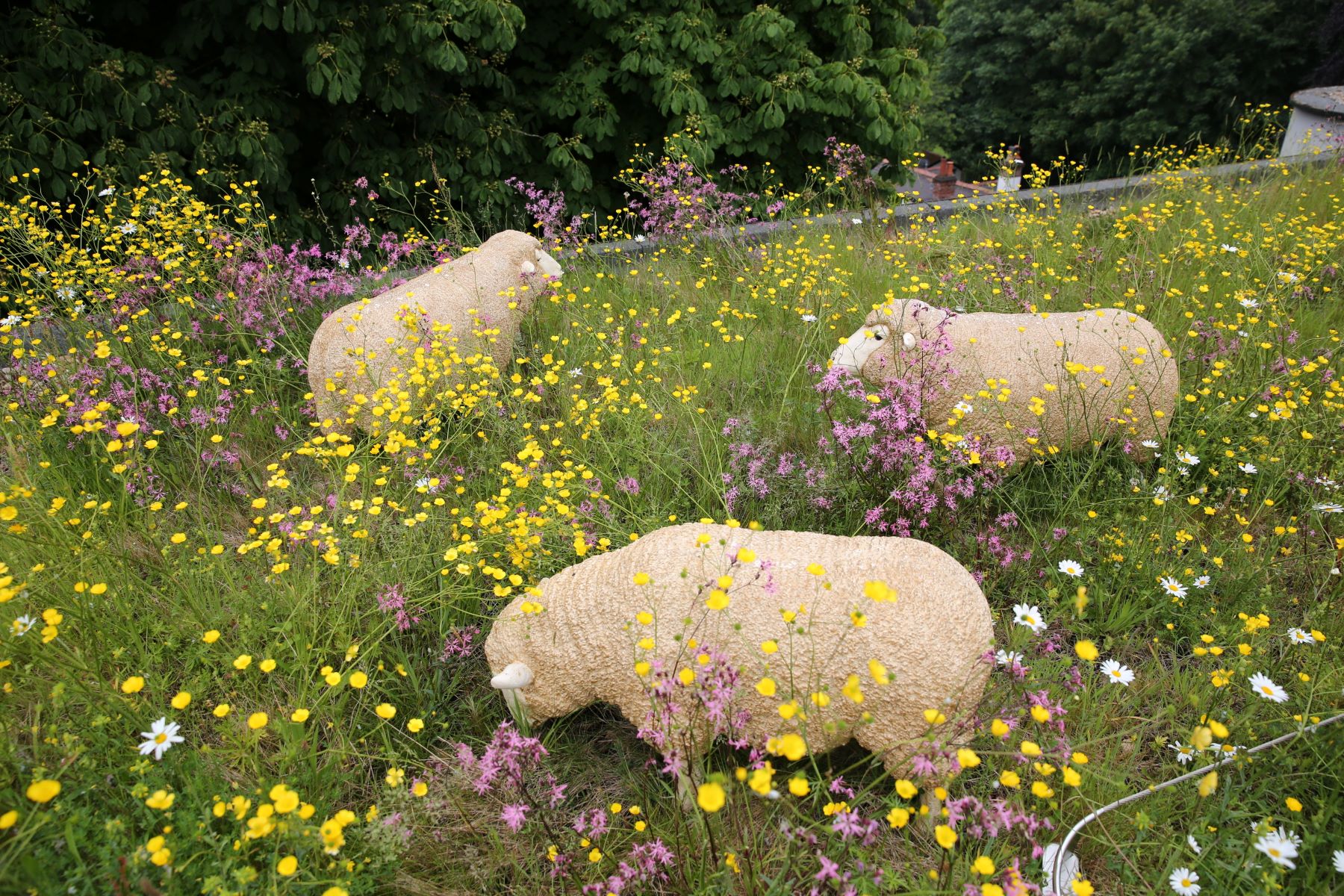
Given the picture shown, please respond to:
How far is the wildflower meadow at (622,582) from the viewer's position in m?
1.61

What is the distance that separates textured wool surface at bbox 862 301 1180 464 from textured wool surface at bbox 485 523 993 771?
99cm

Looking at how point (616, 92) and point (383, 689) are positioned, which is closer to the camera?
point (383, 689)

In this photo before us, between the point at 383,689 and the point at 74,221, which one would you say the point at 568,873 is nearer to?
the point at 383,689

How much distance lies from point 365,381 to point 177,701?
5.68ft

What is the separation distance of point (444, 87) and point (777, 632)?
17.7 feet

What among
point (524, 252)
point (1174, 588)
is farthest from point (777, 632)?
point (524, 252)

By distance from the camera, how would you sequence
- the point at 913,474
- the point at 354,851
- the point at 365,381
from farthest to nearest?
1. the point at 365,381
2. the point at 913,474
3. the point at 354,851

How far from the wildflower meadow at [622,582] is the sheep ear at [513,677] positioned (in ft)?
0.30


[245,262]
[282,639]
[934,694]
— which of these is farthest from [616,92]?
[934,694]

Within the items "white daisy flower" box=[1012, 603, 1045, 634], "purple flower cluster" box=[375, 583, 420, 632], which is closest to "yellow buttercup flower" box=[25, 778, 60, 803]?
"purple flower cluster" box=[375, 583, 420, 632]

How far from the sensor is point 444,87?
18.4 ft

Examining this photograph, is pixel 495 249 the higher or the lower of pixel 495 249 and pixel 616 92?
→ the lower

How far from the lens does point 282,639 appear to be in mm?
2129

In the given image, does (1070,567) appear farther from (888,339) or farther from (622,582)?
(622,582)
